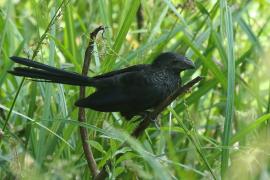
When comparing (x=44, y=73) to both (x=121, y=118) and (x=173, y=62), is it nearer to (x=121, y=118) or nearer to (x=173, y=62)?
(x=173, y=62)

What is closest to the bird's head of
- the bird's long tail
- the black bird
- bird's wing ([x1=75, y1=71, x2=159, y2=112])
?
the black bird

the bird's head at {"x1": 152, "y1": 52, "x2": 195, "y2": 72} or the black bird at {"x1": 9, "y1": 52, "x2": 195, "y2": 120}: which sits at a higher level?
the bird's head at {"x1": 152, "y1": 52, "x2": 195, "y2": 72}

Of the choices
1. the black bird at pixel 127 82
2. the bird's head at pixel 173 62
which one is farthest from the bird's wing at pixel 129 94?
the bird's head at pixel 173 62

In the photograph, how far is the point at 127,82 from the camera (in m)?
1.83

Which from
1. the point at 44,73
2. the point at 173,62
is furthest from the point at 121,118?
the point at 44,73

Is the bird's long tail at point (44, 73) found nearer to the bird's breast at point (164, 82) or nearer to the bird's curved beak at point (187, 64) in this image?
the bird's breast at point (164, 82)

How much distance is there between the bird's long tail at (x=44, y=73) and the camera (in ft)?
5.42

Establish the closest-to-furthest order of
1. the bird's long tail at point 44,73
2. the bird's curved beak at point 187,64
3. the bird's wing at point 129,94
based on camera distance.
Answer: the bird's long tail at point 44,73 < the bird's wing at point 129,94 < the bird's curved beak at point 187,64

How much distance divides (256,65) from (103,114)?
0.76m

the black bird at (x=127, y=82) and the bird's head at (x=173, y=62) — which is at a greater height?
the bird's head at (x=173, y=62)

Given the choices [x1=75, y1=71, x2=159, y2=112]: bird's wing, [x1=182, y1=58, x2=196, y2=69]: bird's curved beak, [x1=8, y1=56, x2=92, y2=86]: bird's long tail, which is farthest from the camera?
[x1=182, y1=58, x2=196, y2=69]: bird's curved beak

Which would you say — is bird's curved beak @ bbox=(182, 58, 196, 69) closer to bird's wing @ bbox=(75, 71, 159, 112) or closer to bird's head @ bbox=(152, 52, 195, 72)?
bird's head @ bbox=(152, 52, 195, 72)

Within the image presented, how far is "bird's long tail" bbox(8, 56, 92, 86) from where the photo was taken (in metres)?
1.65

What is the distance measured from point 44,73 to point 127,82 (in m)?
0.26
